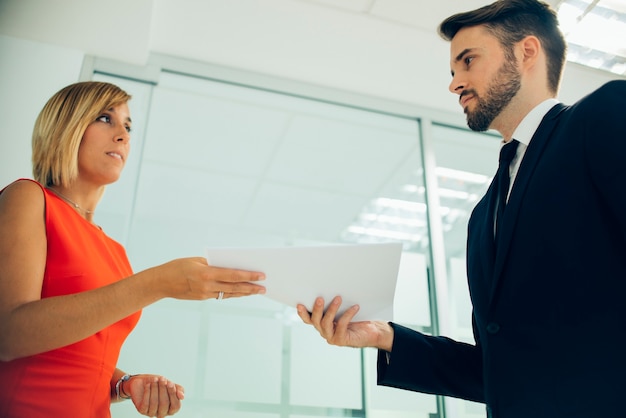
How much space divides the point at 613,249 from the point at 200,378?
177 cm

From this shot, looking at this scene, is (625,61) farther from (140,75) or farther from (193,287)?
(193,287)

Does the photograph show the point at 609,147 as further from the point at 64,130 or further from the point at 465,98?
the point at 64,130

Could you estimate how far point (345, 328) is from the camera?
1.34 metres

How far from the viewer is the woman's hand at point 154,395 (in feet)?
4.50

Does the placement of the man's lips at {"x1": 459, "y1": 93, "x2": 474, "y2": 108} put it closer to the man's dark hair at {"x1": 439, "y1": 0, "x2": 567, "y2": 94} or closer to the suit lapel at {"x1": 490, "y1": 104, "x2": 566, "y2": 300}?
the man's dark hair at {"x1": 439, "y1": 0, "x2": 567, "y2": 94}

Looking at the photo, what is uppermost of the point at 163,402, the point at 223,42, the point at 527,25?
the point at 223,42

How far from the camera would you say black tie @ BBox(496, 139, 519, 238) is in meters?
1.28

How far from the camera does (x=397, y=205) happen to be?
2.98 metres

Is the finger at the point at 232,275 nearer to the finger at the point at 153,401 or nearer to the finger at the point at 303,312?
the finger at the point at 303,312

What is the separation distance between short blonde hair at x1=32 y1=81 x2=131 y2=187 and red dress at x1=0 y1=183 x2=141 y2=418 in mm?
153

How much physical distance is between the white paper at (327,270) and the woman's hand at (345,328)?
0.8 inches

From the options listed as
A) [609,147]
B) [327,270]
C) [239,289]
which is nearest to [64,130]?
[239,289]

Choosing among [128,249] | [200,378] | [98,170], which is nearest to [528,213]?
[98,170]

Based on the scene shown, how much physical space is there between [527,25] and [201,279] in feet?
4.32
